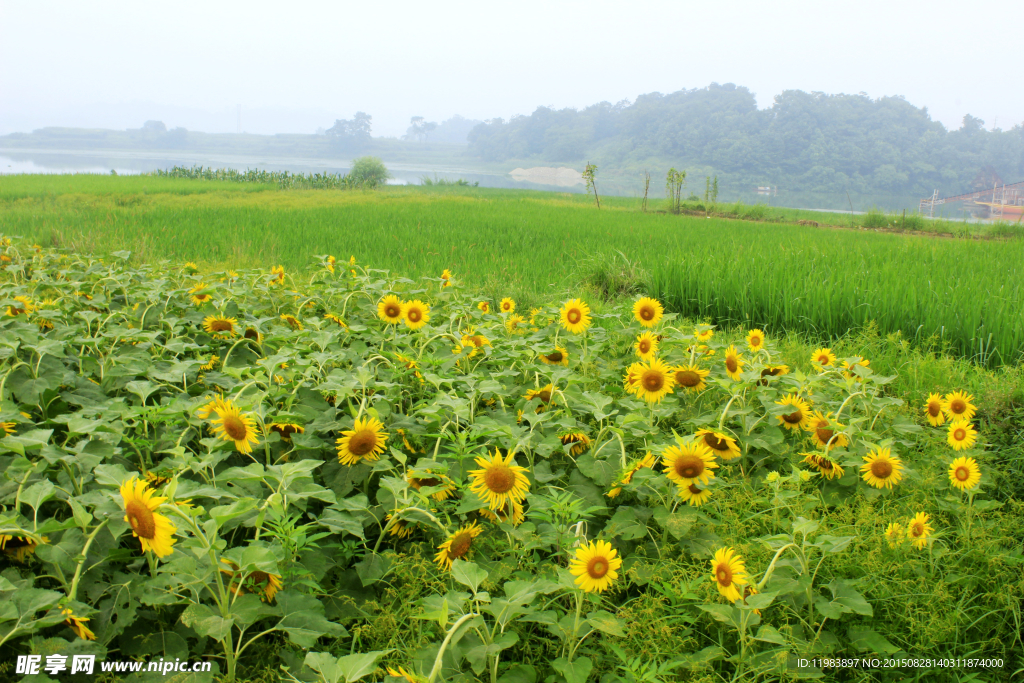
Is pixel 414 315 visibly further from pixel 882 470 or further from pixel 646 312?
pixel 882 470

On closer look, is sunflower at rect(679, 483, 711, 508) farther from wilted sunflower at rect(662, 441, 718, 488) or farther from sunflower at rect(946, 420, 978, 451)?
sunflower at rect(946, 420, 978, 451)

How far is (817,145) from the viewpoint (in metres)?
83.3

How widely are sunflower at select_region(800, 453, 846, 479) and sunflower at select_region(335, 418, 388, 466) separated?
52.5 inches

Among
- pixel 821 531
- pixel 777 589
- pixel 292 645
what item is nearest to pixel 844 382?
pixel 821 531

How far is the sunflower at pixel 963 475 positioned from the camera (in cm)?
162

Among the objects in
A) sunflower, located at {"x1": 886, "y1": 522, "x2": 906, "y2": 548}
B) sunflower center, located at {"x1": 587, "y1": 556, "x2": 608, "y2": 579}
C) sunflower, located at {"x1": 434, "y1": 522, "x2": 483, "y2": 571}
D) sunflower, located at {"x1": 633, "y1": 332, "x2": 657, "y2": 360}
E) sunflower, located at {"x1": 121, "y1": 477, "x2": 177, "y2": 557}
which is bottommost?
sunflower, located at {"x1": 886, "y1": 522, "x2": 906, "y2": 548}

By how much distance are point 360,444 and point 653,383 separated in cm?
98

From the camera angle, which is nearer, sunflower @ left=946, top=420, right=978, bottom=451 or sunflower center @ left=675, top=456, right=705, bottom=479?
sunflower center @ left=675, top=456, right=705, bottom=479

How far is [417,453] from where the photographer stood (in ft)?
5.76

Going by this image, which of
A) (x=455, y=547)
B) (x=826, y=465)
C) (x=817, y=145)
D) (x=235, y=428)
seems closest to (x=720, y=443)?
(x=826, y=465)

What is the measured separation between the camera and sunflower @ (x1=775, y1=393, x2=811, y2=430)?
75.1 inches

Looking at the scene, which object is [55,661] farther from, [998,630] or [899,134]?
[899,134]

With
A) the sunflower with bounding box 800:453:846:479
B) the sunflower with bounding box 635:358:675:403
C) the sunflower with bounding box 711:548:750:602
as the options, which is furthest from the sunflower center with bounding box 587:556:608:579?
the sunflower with bounding box 800:453:846:479

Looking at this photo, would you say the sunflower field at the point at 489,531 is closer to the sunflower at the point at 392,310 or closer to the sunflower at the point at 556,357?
the sunflower at the point at 556,357
